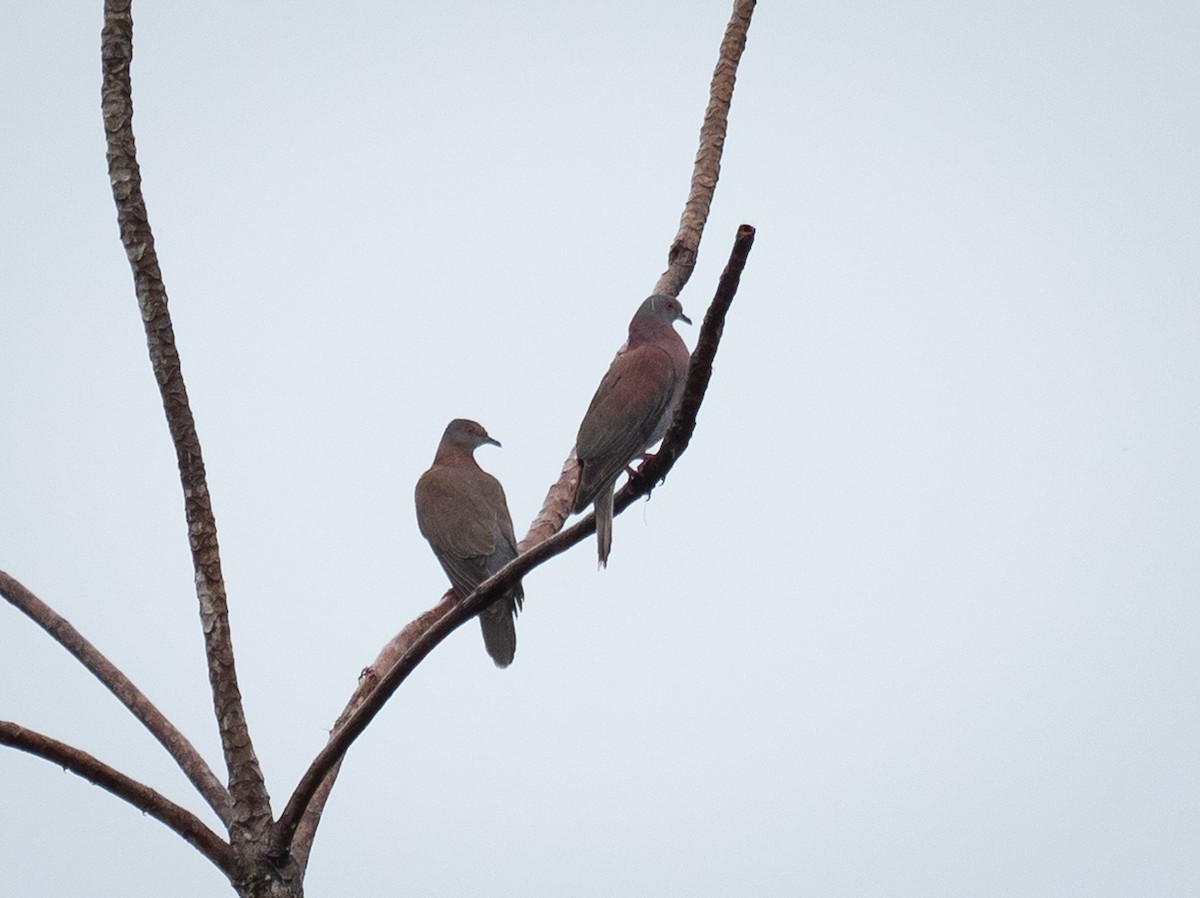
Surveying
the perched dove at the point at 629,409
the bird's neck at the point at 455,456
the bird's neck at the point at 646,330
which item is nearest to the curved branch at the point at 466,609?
the perched dove at the point at 629,409

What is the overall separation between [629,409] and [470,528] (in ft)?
8.85

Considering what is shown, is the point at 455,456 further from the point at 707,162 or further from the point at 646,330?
the point at 646,330

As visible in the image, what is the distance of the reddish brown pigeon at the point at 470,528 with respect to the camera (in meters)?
7.32

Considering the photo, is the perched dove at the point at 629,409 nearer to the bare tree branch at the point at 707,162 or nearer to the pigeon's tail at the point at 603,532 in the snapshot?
the pigeon's tail at the point at 603,532

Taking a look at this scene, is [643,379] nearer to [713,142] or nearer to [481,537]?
[713,142]

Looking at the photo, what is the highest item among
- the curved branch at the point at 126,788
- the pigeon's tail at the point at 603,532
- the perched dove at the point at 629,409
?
the perched dove at the point at 629,409

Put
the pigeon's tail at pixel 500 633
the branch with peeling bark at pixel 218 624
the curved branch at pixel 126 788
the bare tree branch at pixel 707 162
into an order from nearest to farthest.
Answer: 1. the curved branch at pixel 126 788
2. the branch with peeling bark at pixel 218 624
3. the bare tree branch at pixel 707 162
4. the pigeon's tail at pixel 500 633

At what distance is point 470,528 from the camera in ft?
25.8

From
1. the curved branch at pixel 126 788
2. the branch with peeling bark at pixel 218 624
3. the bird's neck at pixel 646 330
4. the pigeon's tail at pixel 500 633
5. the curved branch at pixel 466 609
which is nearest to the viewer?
the curved branch at pixel 126 788

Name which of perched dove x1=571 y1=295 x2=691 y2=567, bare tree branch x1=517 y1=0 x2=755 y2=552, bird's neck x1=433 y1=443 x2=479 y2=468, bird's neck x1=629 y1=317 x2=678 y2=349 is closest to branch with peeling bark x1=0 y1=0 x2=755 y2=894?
perched dove x1=571 y1=295 x2=691 y2=567

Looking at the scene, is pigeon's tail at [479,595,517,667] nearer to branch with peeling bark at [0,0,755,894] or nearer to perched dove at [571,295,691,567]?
perched dove at [571,295,691,567]

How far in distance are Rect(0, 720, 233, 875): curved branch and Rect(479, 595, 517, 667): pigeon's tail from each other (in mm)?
2967

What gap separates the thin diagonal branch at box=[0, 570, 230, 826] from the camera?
4.46 meters

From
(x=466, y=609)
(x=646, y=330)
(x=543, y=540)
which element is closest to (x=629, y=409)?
Result: (x=543, y=540)
